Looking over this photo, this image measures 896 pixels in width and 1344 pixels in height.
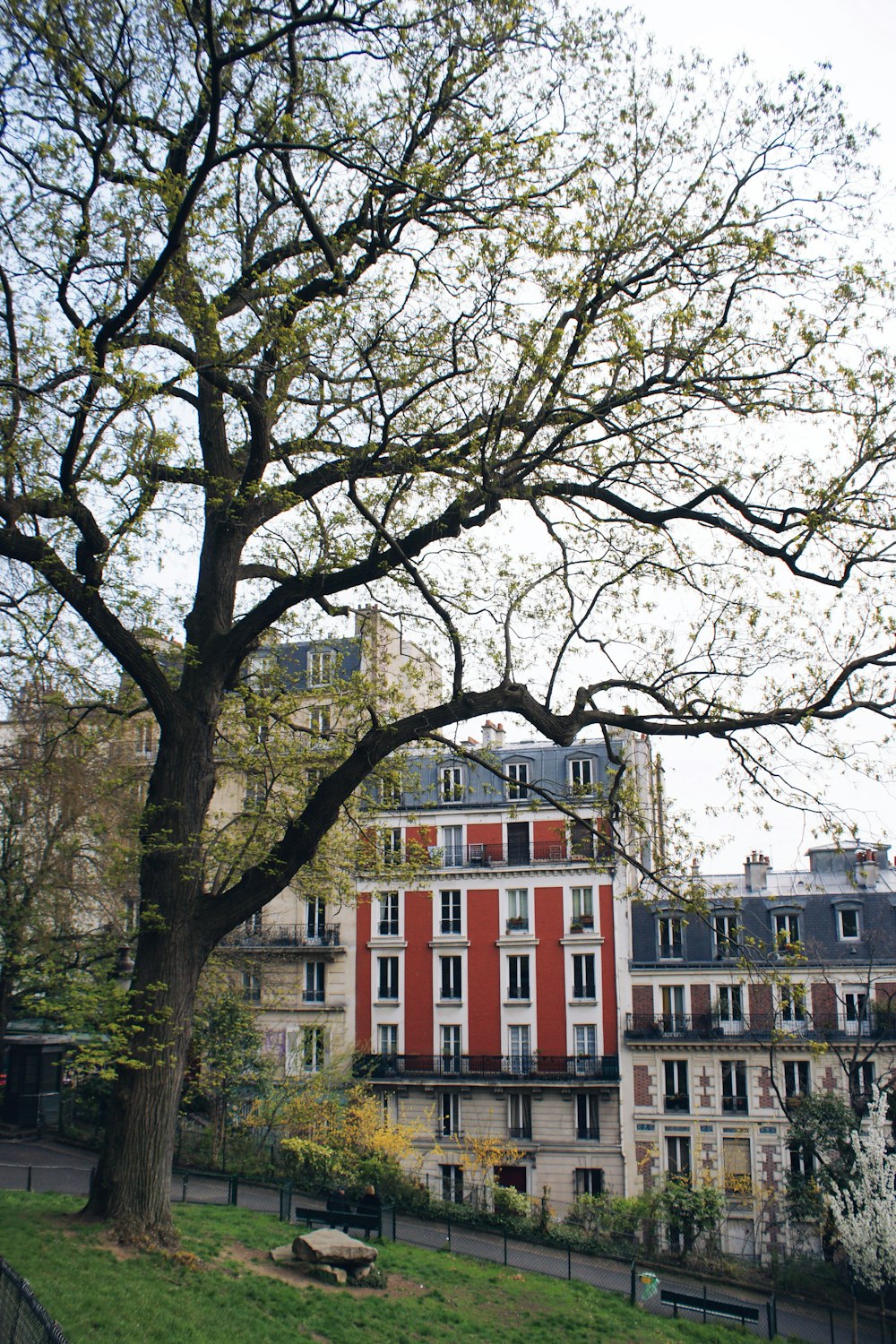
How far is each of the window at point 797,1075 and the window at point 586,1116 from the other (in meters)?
5.68

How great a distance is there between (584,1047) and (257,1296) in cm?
2269

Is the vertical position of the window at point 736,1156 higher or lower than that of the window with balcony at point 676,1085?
lower

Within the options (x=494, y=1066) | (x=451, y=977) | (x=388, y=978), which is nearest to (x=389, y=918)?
(x=388, y=978)

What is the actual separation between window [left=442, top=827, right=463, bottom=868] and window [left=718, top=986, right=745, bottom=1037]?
30.5 ft

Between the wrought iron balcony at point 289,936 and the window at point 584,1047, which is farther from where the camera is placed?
the wrought iron balcony at point 289,936

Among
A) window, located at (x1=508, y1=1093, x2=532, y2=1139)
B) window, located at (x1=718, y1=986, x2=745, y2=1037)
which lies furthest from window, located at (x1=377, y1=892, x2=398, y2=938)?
window, located at (x1=718, y1=986, x2=745, y2=1037)

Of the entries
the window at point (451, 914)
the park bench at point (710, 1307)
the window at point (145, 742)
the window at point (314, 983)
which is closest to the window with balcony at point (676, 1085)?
the window at point (451, 914)

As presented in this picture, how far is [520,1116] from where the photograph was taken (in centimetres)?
3369

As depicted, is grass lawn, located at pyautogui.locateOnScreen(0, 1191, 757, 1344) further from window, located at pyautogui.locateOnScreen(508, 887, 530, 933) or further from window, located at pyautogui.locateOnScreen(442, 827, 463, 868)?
window, located at pyautogui.locateOnScreen(442, 827, 463, 868)

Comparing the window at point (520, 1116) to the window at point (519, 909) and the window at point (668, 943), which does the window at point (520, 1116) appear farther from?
the window at point (668, 943)

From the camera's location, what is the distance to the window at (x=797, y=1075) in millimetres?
31594

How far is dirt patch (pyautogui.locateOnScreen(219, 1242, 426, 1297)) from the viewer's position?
1400cm

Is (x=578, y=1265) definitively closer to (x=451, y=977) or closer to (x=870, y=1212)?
(x=870, y=1212)

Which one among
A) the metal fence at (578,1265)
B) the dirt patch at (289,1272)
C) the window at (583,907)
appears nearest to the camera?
the dirt patch at (289,1272)
